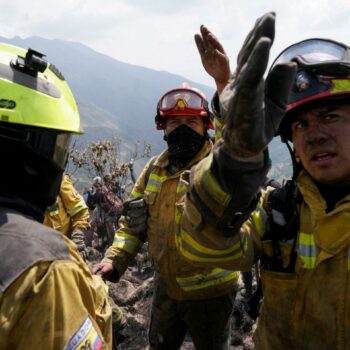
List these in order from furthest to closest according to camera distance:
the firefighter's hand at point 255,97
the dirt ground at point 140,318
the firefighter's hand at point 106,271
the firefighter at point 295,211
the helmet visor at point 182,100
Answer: the dirt ground at point 140,318, the helmet visor at point 182,100, the firefighter's hand at point 106,271, the firefighter at point 295,211, the firefighter's hand at point 255,97

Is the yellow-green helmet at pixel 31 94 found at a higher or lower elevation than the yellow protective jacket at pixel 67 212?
higher

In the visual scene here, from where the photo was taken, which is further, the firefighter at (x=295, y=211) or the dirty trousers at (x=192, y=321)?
the dirty trousers at (x=192, y=321)

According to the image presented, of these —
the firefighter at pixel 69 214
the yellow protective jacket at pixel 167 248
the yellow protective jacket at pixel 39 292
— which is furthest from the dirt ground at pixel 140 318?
the yellow protective jacket at pixel 39 292

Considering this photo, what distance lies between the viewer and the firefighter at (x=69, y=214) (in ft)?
18.6

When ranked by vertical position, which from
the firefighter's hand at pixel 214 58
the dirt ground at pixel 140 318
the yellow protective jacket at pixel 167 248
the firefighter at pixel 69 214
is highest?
the firefighter's hand at pixel 214 58

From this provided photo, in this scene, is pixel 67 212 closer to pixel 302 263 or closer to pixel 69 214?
pixel 69 214

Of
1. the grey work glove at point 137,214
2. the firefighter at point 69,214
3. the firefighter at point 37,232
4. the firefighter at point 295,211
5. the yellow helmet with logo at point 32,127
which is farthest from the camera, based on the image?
the firefighter at point 69,214

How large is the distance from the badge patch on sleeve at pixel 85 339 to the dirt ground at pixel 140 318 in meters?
3.01

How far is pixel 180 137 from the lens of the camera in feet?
13.6

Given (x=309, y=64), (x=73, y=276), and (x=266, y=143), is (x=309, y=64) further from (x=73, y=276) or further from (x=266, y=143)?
(x=73, y=276)

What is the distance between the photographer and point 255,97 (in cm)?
129

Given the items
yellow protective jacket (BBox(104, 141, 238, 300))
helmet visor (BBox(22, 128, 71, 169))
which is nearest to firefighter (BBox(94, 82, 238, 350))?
yellow protective jacket (BBox(104, 141, 238, 300))

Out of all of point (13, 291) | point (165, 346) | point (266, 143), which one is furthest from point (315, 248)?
point (165, 346)

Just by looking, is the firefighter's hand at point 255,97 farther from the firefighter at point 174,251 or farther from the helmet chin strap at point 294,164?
the firefighter at point 174,251
